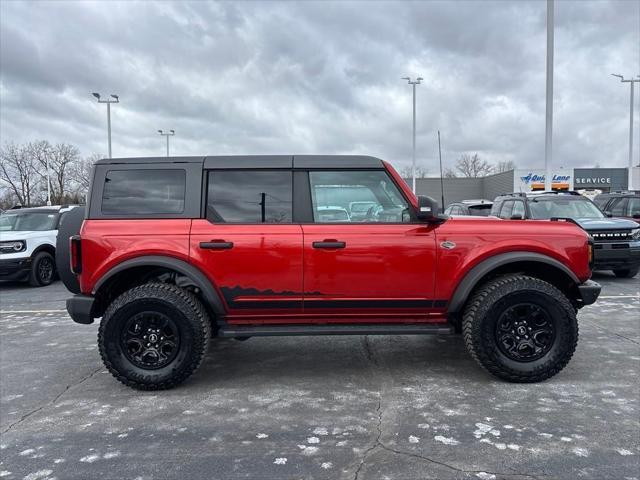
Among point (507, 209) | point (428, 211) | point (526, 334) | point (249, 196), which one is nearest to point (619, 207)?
point (507, 209)

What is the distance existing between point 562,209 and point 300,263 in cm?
802

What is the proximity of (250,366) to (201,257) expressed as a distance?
1.37m

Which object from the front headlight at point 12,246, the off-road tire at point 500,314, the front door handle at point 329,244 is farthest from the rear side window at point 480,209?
the front headlight at point 12,246

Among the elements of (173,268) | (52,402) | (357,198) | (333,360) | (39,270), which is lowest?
(52,402)

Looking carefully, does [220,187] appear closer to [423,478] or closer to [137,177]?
[137,177]

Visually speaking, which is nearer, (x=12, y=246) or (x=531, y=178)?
(x=12, y=246)

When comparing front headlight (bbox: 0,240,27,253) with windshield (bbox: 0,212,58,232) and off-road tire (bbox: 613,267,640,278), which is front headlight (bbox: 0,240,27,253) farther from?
off-road tire (bbox: 613,267,640,278)

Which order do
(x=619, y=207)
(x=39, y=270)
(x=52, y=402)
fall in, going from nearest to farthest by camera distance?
(x=52, y=402)
(x=39, y=270)
(x=619, y=207)

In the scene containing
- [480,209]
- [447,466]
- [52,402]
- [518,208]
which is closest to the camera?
[447,466]

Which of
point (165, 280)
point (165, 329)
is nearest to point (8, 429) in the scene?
point (165, 329)

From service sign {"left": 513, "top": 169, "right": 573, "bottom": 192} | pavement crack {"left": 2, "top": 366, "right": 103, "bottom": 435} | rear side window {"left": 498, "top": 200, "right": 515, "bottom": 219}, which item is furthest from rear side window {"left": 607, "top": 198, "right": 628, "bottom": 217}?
service sign {"left": 513, "top": 169, "right": 573, "bottom": 192}

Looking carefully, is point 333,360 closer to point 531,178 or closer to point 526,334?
point 526,334

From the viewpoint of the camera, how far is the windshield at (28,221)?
1077 centimetres

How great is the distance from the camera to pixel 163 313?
3.99 metres
